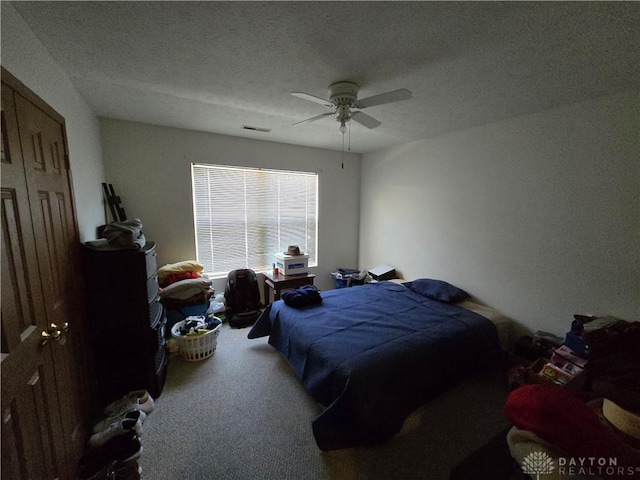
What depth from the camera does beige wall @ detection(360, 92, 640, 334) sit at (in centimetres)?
185

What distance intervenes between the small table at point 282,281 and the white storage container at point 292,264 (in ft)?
0.19

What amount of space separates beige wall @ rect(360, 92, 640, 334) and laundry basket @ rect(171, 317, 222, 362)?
2763 mm

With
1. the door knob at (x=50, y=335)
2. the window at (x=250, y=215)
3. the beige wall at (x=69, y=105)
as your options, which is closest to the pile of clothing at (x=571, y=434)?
the door knob at (x=50, y=335)

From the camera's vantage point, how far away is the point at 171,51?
1412 mm

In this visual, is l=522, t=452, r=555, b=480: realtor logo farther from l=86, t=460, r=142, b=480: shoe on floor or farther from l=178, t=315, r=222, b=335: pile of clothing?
l=178, t=315, r=222, b=335: pile of clothing

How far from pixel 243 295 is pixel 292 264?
788 millimetres

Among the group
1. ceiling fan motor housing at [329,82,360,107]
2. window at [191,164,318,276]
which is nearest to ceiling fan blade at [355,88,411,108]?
ceiling fan motor housing at [329,82,360,107]

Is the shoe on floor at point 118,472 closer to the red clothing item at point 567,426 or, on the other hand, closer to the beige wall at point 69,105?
the beige wall at point 69,105

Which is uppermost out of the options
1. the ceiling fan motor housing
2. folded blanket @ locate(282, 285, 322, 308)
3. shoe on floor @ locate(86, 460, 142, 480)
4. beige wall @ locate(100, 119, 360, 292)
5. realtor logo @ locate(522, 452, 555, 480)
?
the ceiling fan motor housing

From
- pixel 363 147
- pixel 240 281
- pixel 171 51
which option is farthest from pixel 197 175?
pixel 363 147

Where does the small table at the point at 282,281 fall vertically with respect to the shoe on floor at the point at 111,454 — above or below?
above

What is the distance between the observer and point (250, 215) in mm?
3559

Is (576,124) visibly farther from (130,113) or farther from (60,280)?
(130,113)

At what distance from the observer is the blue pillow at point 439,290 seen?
273 centimetres
